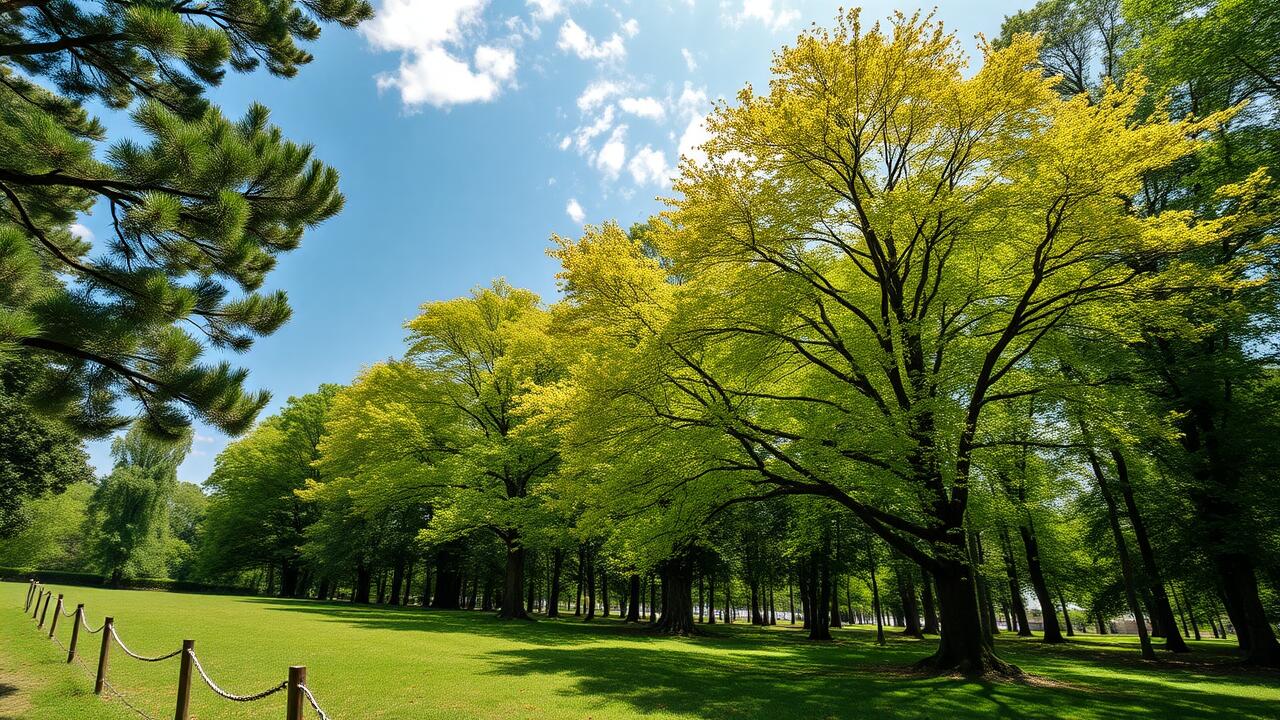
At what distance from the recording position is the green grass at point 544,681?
7594 millimetres

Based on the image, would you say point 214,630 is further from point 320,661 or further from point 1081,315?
point 1081,315

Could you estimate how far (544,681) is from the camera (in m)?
9.59

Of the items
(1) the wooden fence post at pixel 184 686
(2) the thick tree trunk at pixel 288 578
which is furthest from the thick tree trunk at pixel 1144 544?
(2) the thick tree trunk at pixel 288 578

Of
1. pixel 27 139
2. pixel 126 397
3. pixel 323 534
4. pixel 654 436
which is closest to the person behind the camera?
pixel 27 139

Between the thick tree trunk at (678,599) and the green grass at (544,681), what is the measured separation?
23.1 ft

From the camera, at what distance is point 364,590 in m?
37.6

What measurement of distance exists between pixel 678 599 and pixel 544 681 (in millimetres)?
15033

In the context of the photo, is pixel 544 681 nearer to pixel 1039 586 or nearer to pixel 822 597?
pixel 822 597

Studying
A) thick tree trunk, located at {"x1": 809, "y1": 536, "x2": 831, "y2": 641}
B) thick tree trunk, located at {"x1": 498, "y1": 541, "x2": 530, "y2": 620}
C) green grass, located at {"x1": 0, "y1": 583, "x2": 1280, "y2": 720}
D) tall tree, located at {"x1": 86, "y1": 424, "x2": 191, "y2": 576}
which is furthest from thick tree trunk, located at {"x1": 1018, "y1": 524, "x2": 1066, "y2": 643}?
tall tree, located at {"x1": 86, "y1": 424, "x2": 191, "y2": 576}

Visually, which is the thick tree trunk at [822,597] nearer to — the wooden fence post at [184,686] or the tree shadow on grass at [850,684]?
the tree shadow on grass at [850,684]

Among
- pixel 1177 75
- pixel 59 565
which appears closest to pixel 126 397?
pixel 1177 75

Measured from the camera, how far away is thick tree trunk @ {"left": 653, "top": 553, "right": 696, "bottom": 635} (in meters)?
23.0

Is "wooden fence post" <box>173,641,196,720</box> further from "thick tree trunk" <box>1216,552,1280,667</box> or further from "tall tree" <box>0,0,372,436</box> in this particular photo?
"thick tree trunk" <box>1216,552,1280,667</box>

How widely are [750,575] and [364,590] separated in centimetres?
2751
